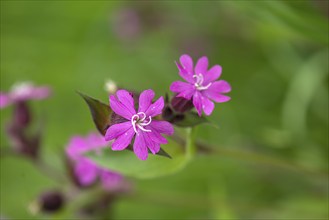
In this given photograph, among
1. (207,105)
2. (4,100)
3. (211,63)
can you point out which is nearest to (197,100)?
(207,105)

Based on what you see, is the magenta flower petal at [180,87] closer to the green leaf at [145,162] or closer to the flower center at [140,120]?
the flower center at [140,120]

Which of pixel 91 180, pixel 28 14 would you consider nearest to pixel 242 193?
pixel 91 180

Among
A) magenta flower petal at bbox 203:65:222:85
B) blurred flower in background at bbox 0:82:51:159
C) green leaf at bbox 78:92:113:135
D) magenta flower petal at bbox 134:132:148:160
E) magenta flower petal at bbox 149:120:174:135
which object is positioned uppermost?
blurred flower in background at bbox 0:82:51:159

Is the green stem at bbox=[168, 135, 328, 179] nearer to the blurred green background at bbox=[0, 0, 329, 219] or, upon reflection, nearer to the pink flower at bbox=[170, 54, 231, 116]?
the blurred green background at bbox=[0, 0, 329, 219]

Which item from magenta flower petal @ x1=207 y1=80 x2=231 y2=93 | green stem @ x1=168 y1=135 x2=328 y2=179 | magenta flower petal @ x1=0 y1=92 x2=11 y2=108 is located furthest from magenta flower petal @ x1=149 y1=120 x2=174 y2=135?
magenta flower petal @ x1=0 y1=92 x2=11 y2=108

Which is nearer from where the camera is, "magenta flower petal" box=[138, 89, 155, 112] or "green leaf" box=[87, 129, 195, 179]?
"magenta flower petal" box=[138, 89, 155, 112]

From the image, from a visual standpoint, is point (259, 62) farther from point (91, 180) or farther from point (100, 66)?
point (91, 180)
